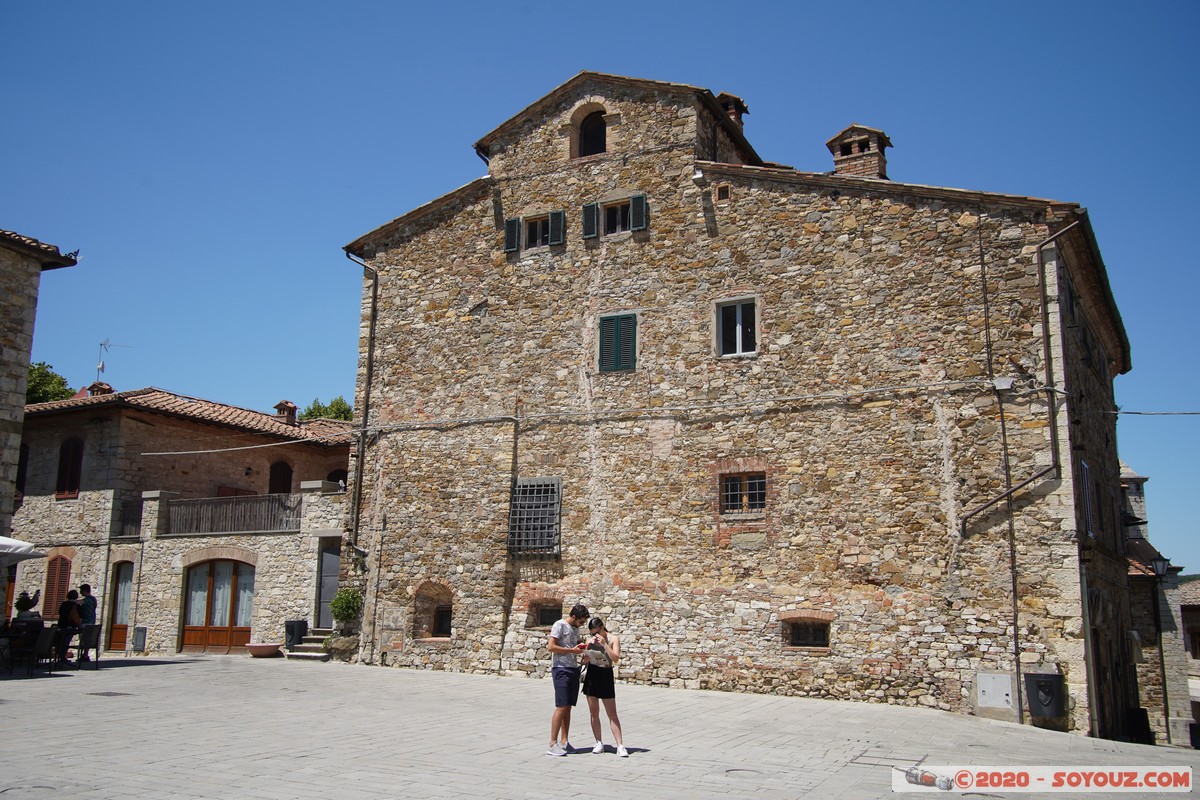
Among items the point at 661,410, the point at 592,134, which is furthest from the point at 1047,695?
the point at 592,134

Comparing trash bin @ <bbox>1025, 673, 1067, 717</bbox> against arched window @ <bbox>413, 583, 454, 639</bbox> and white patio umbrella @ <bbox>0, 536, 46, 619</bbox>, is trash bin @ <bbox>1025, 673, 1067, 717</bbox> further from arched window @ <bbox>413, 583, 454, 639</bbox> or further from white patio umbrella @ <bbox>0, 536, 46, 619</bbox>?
white patio umbrella @ <bbox>0, 536, 46, 619</bbox>

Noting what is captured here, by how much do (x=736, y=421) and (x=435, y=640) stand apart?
7.40 meters

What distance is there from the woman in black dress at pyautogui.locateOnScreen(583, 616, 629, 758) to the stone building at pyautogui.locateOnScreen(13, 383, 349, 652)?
42.6ft

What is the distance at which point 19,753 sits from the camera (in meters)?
Answer: 8.59

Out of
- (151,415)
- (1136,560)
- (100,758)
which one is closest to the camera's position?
(100,758)

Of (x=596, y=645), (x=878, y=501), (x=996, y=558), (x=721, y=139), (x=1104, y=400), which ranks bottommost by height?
(x=596, y=645)

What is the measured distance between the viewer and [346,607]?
19.3m

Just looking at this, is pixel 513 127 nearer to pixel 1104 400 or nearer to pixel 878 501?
pixel 878 501

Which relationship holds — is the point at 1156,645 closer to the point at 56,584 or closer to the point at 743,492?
the point at 743,492

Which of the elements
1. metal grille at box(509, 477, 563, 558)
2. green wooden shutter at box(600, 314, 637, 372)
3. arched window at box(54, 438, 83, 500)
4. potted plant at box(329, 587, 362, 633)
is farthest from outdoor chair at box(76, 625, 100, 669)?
green wooden shutter at box(600, 314, 637, 372)

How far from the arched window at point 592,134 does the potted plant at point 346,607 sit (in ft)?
33.8

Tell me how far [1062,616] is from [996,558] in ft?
3.93

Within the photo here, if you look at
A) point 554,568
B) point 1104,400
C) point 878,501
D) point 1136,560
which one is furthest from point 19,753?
point 1136,560

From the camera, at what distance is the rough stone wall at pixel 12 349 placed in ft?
57.2
